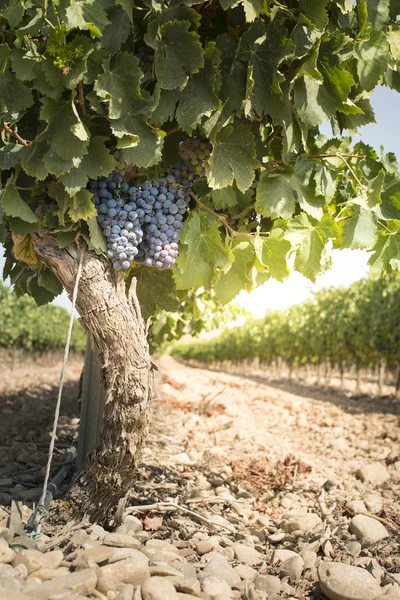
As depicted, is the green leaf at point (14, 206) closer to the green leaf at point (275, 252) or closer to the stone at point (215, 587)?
the green leaf at point (275, 252)

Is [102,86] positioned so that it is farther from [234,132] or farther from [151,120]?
[234,132]

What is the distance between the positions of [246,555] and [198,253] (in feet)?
6.40

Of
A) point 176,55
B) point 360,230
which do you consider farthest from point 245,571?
point 176,55

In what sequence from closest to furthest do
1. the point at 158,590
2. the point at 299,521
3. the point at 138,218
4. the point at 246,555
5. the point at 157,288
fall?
the point at 158,590 < the point at 138,218 < the point at 246,555 < the point at 157,288 < the point at 299,521

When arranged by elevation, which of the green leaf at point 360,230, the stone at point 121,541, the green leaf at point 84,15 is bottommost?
the stone at point 121,541

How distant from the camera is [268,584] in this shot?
3.16 m

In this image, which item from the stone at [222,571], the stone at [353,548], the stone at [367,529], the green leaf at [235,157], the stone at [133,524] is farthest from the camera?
the stone at [367,529]

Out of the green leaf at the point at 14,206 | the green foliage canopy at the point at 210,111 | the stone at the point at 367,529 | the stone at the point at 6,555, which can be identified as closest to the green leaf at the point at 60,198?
the green foliage canopy at the point at 210,111

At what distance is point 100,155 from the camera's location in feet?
9.14

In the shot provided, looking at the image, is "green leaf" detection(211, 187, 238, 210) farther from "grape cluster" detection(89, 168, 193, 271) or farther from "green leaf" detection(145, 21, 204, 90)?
"green leaf" detection(145, 21, 204, 90)

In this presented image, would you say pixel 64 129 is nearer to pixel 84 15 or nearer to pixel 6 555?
pixel 84 15

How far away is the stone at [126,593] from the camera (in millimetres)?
2523

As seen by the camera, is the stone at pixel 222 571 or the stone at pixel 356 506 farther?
the stone at pixel 356 506

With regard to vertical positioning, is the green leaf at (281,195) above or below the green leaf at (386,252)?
above
